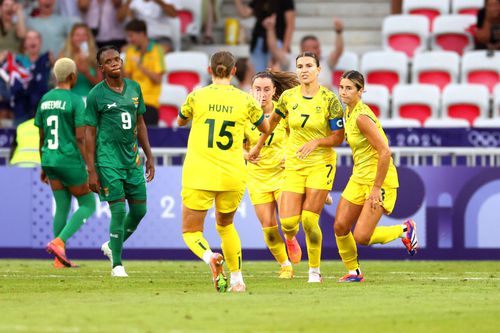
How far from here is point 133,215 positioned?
14781 millimetres

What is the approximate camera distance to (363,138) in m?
13.6

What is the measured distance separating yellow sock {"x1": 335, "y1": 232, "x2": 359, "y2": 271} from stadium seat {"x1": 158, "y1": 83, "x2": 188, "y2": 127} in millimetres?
9204

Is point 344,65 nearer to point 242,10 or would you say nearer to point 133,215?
point 242,10

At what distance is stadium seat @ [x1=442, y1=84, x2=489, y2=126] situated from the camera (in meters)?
21.8

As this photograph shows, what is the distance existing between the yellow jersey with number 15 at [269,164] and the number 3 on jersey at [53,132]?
2.49 m

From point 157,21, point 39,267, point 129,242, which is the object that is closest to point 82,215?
point 39,267

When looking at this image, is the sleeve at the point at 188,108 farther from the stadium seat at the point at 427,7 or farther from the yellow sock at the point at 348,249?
the stadium seat at the point at 427,7

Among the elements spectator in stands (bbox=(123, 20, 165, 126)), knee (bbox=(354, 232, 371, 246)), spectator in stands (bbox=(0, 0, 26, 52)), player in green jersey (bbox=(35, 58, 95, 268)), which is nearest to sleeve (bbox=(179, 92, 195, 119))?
knee (bbox=(354, 232, 371, 246))

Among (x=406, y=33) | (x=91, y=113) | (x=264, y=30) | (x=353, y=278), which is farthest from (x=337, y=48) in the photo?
(x=353, y=278)

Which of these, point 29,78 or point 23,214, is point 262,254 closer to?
point 23,214

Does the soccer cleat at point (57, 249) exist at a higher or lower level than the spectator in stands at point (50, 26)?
lower

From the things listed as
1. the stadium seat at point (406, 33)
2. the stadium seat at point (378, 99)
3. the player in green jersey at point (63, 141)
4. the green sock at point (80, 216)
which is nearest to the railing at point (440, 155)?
the green sock at point (80, 216)

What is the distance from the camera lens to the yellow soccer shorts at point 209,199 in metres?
12.0

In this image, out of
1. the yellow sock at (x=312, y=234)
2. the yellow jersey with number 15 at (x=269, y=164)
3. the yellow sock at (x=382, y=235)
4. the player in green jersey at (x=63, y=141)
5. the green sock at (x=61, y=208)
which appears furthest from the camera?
the green sock at (x=61, y=208)
